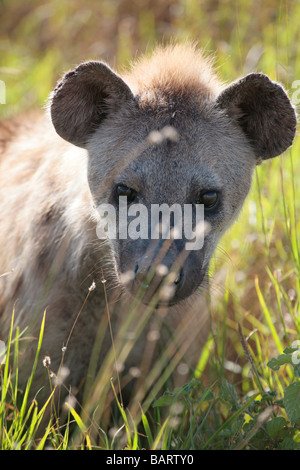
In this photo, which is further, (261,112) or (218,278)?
(218,278)

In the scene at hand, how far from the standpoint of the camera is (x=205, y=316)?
A: 3.61 m

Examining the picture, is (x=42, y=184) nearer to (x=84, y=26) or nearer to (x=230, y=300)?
(x=230, y=300)

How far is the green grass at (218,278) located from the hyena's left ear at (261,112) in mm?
315

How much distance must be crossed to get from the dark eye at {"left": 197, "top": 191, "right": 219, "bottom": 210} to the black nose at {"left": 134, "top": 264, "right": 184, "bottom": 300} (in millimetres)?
364

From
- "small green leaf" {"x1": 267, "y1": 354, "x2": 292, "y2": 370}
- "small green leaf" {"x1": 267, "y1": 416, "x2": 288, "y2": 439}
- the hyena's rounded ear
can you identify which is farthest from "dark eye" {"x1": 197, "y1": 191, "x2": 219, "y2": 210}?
"small green leaf" {"x1": 267, "y1": 416, "x2": 288, "y2": 439}

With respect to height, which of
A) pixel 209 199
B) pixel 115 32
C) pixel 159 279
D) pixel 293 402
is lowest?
pixel 293 402

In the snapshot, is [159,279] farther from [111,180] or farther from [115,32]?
[115,32]

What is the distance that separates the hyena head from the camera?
2.71 meters

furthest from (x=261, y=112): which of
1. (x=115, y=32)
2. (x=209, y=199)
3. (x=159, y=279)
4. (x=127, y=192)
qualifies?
(x=115, y=32)

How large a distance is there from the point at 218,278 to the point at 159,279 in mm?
1379

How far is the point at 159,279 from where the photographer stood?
8.41ft

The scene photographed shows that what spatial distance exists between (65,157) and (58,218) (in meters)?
0.28

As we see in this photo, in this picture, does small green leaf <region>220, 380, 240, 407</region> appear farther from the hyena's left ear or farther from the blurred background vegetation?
the blurred background vegetation
